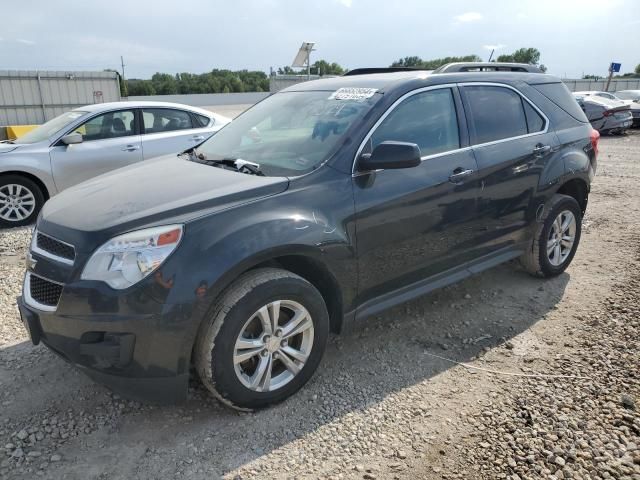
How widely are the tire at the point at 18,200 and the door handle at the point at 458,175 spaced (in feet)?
18.4

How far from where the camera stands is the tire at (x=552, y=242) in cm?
439

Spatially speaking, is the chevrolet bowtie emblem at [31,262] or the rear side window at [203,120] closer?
the chevrolet bowtie emblem at [31,262]

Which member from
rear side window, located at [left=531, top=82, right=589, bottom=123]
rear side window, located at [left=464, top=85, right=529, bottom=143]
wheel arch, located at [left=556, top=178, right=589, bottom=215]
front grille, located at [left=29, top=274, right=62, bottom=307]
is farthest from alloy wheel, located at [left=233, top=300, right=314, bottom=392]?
rear side window, located at [left=531, top=82, right=589, bottom=123]

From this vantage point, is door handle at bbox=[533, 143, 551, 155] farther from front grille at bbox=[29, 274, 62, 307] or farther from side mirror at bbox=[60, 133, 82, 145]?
side mirror at bbox=[60, 133, 82, 145]

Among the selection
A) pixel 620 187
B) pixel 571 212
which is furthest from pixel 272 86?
pixel 571 212

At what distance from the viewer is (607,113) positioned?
16.9 meters

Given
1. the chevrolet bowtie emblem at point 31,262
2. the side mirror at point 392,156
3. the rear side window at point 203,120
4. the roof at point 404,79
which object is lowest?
the chevrolet bowtie emblem at point 31,262

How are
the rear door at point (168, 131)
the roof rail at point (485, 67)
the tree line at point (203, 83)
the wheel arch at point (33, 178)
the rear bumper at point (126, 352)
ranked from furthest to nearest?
the tree line at point (203, 83) < the rear door at point (168, 131) < the wheel arch at point (33, 178) < the roof rail at point (485, 67) < the rear bumper at point (126, 352)

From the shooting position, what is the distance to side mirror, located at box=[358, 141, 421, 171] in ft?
9.73

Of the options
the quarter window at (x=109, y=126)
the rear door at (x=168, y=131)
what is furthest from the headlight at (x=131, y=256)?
the quarter window at (x=109, y=126)

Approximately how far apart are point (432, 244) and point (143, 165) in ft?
7.24

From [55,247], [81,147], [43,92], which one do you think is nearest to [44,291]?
[55,247]

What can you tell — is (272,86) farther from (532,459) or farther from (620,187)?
(532,459)

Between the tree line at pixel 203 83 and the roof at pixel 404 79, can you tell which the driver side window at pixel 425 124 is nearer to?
the roof at pixel 404 79
